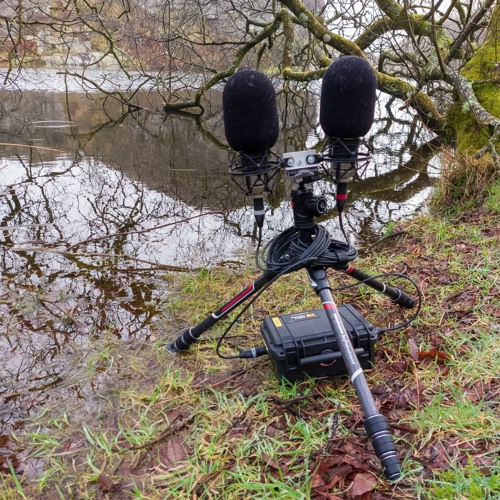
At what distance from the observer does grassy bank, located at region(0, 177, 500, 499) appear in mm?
1327

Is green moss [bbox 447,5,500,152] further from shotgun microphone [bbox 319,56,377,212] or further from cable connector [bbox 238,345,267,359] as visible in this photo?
cable connector [bbox 238,345,267,359]

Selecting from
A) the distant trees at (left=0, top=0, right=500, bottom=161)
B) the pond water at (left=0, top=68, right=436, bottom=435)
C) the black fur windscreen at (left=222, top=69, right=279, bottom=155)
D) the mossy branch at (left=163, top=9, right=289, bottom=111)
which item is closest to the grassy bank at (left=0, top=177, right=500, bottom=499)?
the pond water at (left=0, top=68, right=436, bottom=435)

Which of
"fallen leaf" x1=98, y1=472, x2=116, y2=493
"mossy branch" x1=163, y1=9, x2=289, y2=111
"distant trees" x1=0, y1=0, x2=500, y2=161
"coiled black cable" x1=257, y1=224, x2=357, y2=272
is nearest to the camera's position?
"fallen leaf" x1=98, y1=472, x2=116, y2=493

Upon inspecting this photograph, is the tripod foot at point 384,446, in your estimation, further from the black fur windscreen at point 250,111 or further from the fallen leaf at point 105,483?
the black fur windscreen at point 250,111

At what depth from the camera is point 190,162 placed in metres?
6.21

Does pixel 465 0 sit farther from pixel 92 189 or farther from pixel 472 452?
pixel 472 452

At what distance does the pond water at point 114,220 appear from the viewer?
2430 millimetres

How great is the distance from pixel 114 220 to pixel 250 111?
294cm

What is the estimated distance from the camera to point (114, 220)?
4109 mm

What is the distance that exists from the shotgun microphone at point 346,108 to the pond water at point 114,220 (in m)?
1.44

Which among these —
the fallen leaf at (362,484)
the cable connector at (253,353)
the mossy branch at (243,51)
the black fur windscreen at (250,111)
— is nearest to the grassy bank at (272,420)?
the fallen leaf at (362,484)

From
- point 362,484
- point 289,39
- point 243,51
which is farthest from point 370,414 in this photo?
point 243,51

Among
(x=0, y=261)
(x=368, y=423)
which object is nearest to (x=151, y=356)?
(x=368, y=423)

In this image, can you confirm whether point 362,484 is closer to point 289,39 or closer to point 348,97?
point 348,97
